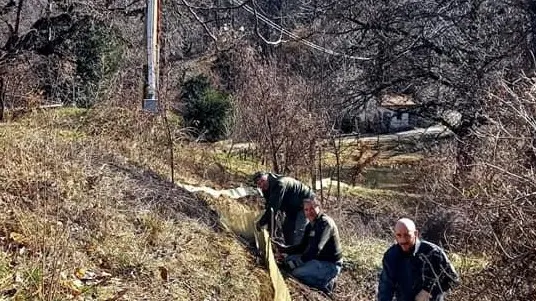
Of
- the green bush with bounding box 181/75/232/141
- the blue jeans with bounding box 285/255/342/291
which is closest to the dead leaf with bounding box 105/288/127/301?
the blue jeans with bounding box 285/255/342/291

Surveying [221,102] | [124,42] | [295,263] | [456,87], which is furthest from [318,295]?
[221,102]

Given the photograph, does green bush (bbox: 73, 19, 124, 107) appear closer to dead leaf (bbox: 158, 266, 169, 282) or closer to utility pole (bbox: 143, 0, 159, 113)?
utility pole (bbox: 143, 0, 159, 113)

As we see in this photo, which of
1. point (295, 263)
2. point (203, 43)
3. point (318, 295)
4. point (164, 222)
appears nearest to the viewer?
point (164, 222)

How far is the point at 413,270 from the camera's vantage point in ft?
22.2

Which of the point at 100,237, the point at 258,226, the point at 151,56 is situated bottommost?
the point at 258,226

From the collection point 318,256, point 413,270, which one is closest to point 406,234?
point 413,270

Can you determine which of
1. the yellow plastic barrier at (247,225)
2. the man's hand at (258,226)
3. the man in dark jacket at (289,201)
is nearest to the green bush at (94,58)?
the yellow plastic barrier at (247,225)

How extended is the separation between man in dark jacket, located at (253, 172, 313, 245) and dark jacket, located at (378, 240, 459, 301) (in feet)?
11.5

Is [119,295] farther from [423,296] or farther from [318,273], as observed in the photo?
[318,273]

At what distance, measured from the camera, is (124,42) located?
19625 millimetres

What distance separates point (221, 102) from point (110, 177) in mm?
15137

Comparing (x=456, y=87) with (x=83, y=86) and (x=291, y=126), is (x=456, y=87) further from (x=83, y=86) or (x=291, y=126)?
(x=83, y=86)

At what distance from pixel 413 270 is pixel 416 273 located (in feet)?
0.13

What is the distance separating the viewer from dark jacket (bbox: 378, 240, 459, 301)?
21.3 feet
